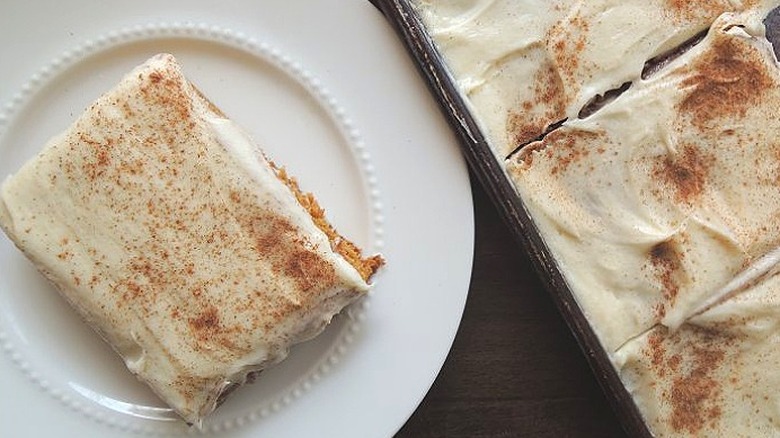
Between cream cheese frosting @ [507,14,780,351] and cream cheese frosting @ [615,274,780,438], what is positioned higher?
cream cheese frosting @ [507,14,780,351]

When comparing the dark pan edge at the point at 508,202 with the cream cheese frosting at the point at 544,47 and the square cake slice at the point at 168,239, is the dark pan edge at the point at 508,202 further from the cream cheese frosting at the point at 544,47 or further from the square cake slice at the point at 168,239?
the square cake slice at the point at 168,239

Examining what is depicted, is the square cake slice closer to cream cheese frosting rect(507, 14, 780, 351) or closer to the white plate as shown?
the white plate

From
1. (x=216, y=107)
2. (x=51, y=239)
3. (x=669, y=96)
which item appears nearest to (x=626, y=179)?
(x=669, y=96)

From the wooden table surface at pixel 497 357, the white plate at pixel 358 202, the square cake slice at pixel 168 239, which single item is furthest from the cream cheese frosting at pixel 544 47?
the square cake slice at pixel 168 239

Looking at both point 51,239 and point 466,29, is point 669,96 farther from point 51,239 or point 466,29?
point 51,239

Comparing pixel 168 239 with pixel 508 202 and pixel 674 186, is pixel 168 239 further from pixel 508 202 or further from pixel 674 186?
pixel 674 186

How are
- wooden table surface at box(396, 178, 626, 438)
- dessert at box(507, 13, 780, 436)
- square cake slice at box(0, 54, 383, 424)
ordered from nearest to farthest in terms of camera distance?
square cake slice at box(0, 54, 383, 424), dessert at box(507, 13, 780, 436), wooden table surface at box(396, 178, 626, 438)

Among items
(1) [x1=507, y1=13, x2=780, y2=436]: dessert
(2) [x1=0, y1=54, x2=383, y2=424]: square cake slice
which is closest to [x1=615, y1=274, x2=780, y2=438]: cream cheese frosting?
(1) [x1=507, y1=13, x2=780, y2=436]: dessert
